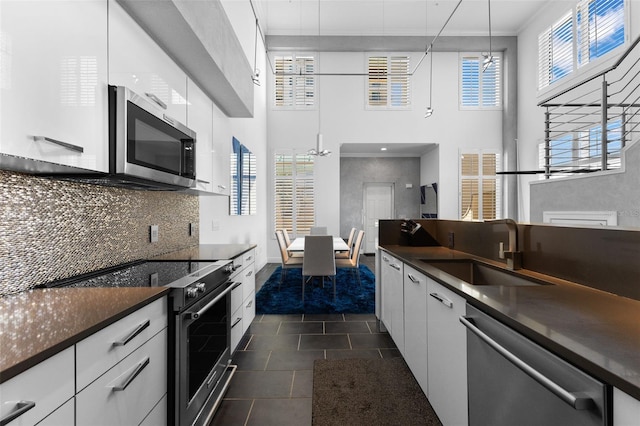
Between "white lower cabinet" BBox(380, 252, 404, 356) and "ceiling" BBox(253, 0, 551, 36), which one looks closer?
"white lower cabinet" BBox(380, 252, 404, 356)

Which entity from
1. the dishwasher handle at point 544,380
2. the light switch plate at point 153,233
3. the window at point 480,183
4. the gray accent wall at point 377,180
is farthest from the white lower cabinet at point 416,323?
the gray accent wall at point 377,180

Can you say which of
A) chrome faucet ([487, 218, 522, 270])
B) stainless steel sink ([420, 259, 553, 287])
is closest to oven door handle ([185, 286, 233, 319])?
stainless steel sink ([420, 259, 553, 287])

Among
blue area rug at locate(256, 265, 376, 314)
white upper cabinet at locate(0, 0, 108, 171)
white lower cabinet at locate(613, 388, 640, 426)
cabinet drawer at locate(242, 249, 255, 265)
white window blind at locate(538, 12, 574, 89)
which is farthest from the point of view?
white window blind at locate(538, 12, 574, 89)

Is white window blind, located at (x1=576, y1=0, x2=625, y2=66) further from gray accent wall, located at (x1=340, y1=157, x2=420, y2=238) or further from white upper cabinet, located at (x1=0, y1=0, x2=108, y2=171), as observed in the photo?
white upper cabinet, located at (x1=0, y1=0, x2=108, y2=171)

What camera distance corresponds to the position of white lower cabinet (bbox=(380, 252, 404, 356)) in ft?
7.18

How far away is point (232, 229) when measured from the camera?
4.16m

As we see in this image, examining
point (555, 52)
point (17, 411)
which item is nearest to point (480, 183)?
point (555, 52)

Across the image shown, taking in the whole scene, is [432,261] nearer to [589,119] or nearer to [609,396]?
[609,396]

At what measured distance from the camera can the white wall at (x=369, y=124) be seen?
7.15 metres

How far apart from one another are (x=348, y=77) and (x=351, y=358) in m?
6.45

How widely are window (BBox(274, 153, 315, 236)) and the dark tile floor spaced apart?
154 inches

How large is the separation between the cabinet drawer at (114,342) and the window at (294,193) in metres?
5.96

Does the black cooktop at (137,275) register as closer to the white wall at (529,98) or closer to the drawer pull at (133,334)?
the drawer pull at (133,334)

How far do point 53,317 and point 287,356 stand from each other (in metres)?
1.87
